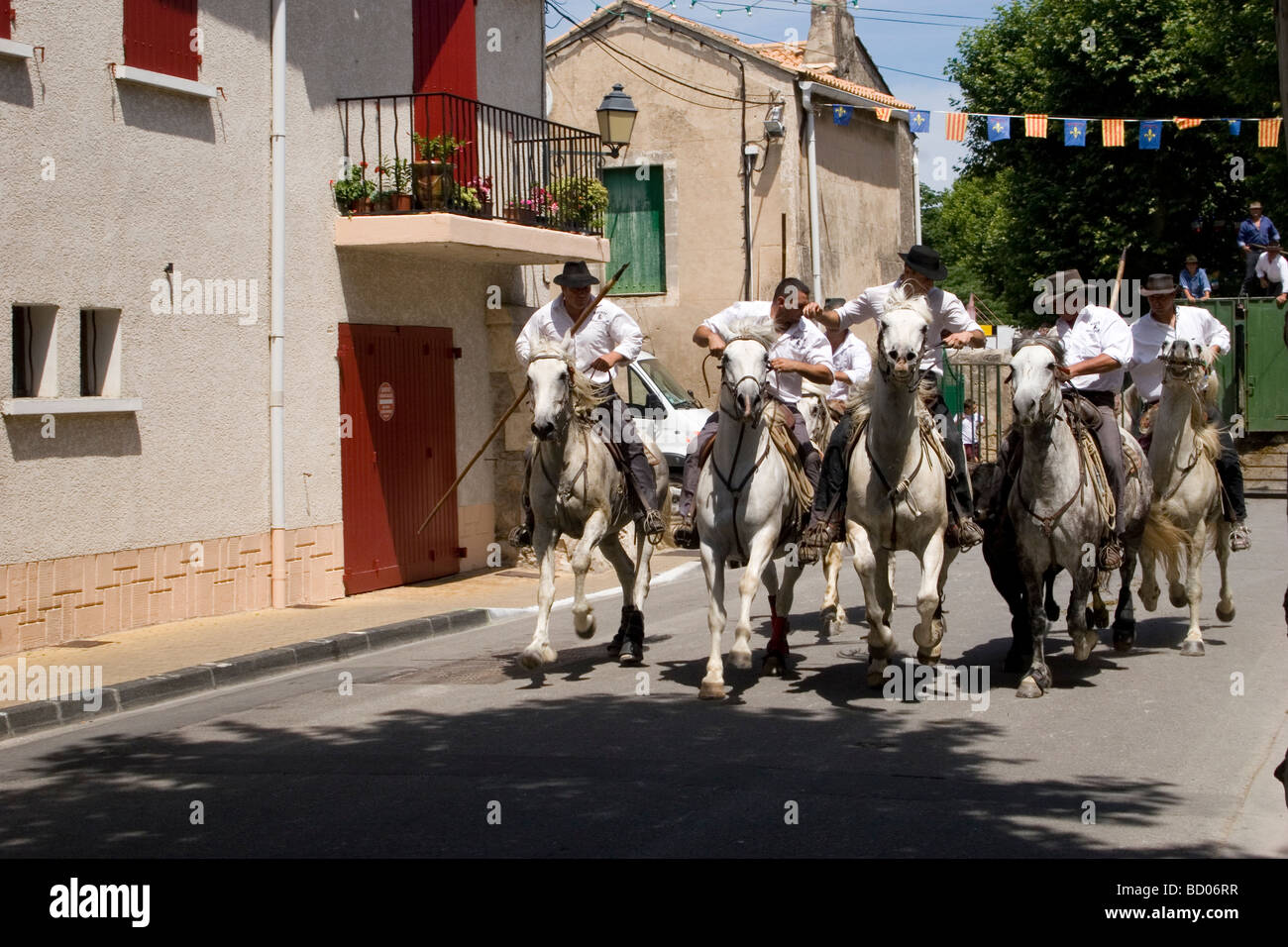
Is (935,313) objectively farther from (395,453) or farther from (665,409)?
(665,409)

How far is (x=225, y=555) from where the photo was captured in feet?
46.5

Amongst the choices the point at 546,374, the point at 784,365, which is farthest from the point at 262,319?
the point at 784,365

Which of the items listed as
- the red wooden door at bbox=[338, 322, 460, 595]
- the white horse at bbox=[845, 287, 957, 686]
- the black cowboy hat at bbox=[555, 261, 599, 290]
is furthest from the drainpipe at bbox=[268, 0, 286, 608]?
the white horse at bbox=[845, 287, 957, 686]

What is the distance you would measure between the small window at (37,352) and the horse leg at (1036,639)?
7.94m

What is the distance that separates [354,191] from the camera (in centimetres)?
1572

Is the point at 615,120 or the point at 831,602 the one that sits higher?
the point at 615,120

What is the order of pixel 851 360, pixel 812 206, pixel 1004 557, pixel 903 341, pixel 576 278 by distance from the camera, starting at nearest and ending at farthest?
pixel 903 341, pixel 1004 557, pixel 576 278, pixel 851 360, pixel 812 206

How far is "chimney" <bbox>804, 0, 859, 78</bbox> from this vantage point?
30391mm

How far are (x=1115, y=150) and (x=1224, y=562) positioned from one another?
85.8 feet

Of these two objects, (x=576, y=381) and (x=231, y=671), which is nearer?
(x=576, y=381)

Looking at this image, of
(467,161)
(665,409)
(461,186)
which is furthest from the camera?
(665,409)

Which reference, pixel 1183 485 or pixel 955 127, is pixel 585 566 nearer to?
pixel 1183 485

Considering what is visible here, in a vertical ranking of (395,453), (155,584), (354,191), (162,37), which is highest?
(162,37)

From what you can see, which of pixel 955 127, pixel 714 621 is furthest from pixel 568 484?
pixel 955 127
